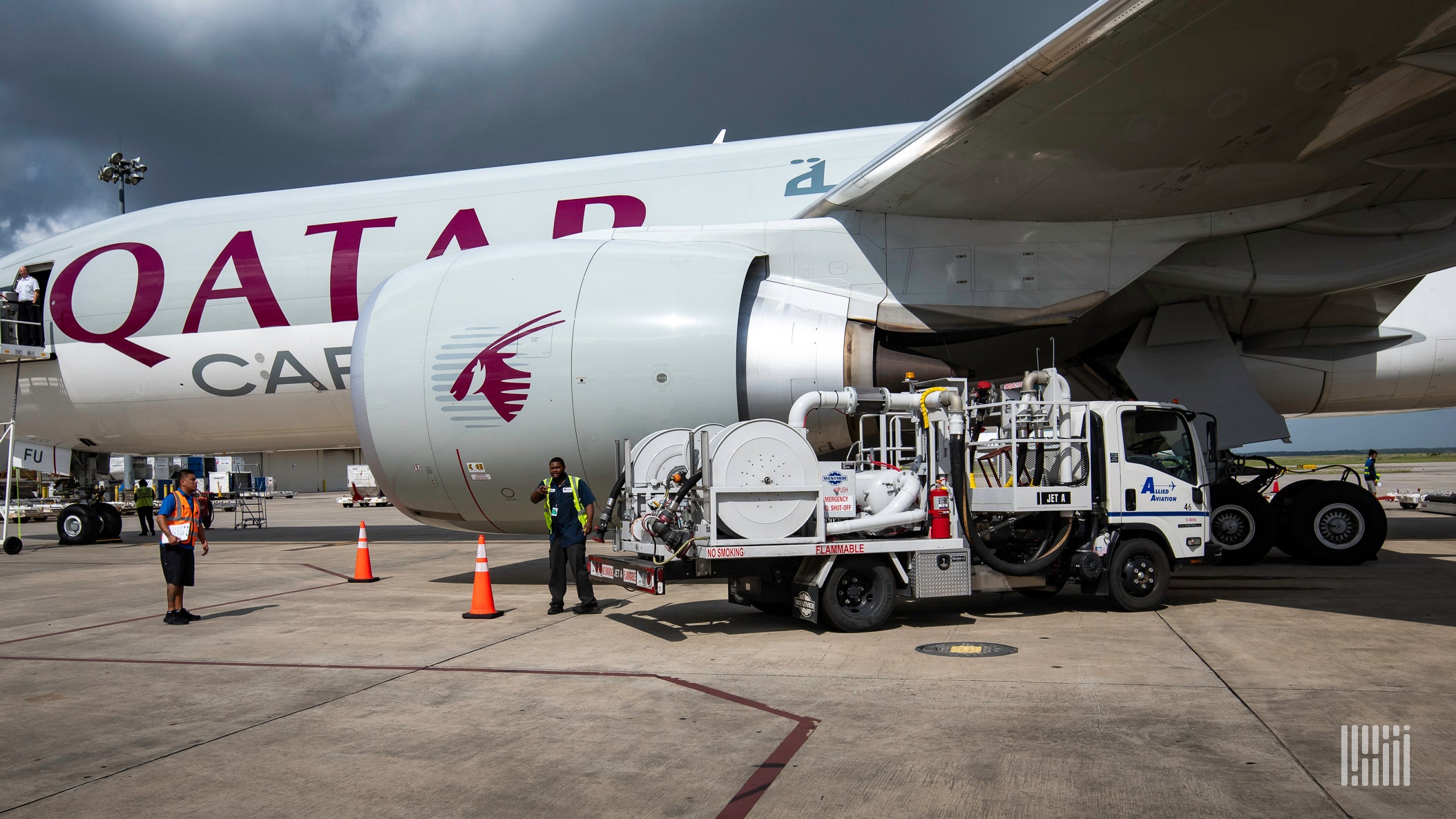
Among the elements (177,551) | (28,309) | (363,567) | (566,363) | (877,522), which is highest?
(28,309)

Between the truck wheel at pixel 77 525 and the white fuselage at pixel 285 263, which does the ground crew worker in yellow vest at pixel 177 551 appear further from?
the truck wheel at pixel 77 525

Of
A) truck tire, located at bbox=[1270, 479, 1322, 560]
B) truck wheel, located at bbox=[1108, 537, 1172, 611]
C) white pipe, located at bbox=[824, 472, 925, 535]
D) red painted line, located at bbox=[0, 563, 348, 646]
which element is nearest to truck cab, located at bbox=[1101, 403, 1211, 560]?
truck wheel, located at bbox=[1108, 537, 1172, 611]

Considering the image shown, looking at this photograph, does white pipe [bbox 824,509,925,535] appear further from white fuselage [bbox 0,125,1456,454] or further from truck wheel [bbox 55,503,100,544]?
truck wheel [bbox 55,503,100,544]

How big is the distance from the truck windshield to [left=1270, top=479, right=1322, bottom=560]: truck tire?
4302 millimetres

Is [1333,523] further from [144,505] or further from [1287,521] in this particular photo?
[144,505]

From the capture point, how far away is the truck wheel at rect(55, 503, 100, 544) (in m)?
18.8

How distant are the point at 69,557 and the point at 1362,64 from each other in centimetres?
1936

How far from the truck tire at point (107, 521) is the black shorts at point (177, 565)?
1214 cm

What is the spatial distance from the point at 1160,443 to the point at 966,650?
3594mm

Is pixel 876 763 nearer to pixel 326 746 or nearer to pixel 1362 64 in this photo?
pixel 326 746

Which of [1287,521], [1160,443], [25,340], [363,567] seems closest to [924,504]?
[1160,443]

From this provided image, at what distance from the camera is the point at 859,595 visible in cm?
806

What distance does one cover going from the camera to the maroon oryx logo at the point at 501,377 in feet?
32.8

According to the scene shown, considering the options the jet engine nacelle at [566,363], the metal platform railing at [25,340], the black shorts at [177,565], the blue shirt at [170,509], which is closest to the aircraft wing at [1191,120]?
the jet engine nacelle at [566,363]
